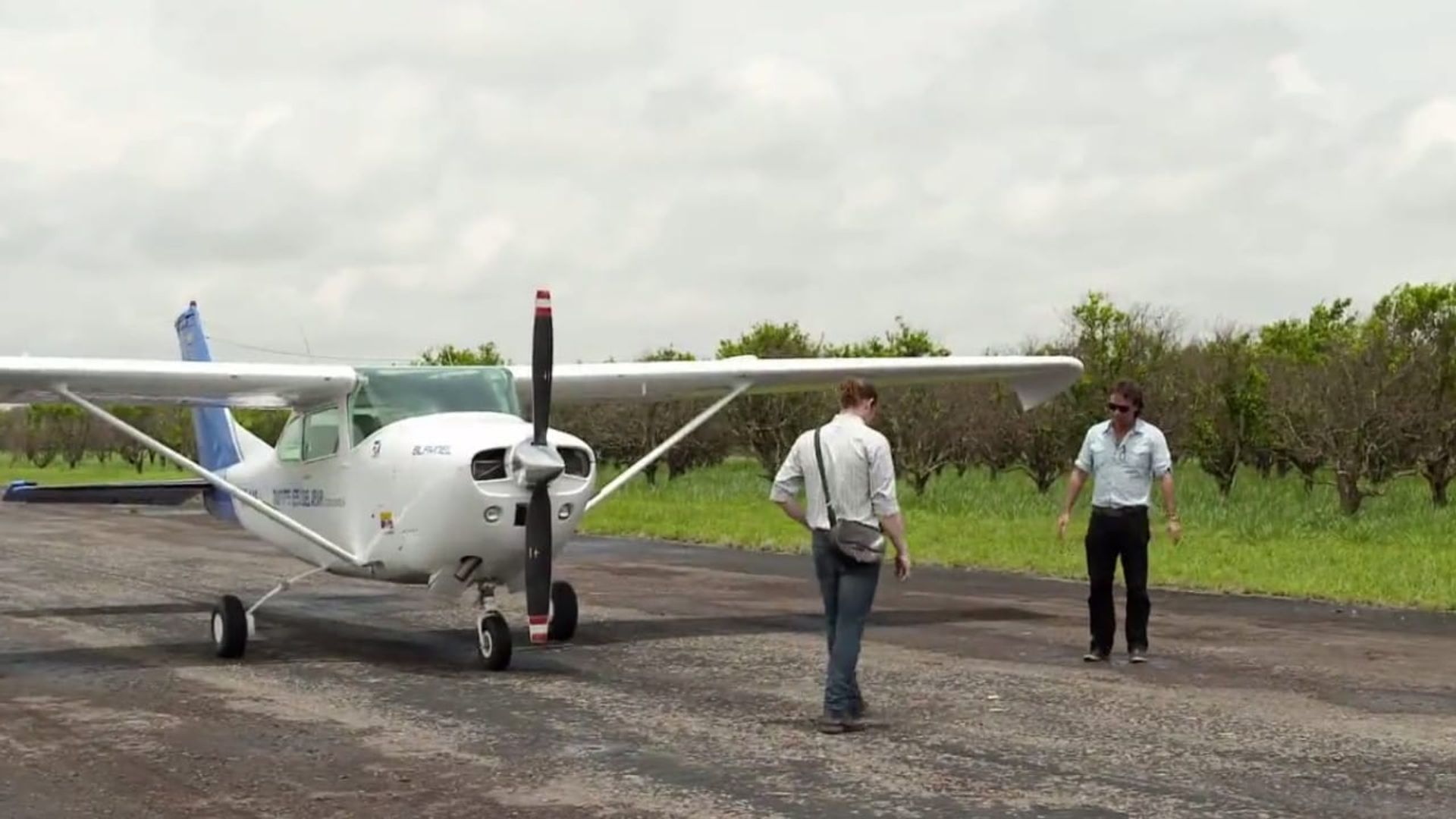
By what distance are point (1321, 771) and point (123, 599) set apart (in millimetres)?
12660

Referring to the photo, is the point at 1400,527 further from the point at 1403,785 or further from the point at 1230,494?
the point at 1403,785

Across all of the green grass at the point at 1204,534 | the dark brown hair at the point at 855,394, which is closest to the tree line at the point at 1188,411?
the green grass at the point at 1204,534

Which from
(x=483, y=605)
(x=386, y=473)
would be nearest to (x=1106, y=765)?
(x=483, y=605)

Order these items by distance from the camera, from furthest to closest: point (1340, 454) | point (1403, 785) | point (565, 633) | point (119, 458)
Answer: point (119, 458) < point (1340, 454) < point (565, 633) < point (1403, 785)

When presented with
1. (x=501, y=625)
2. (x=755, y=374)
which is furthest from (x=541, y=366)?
(x=755, y=374)

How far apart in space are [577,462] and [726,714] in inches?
110

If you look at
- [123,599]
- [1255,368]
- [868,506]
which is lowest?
[123,599]

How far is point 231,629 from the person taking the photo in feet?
36.1

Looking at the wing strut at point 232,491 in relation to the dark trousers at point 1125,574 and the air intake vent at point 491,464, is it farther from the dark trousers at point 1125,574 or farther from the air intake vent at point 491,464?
the dark trousers at point 1125,574

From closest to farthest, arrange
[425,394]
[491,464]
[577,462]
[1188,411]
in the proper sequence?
[491,464], [577,462], [425,394], [1188,411]

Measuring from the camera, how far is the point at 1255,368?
37688 millimetres

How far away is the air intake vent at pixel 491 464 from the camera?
33.3ft

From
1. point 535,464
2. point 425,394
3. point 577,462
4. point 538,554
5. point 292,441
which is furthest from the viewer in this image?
point 292,441

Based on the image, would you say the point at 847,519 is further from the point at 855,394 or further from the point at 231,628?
the point at 231,628
